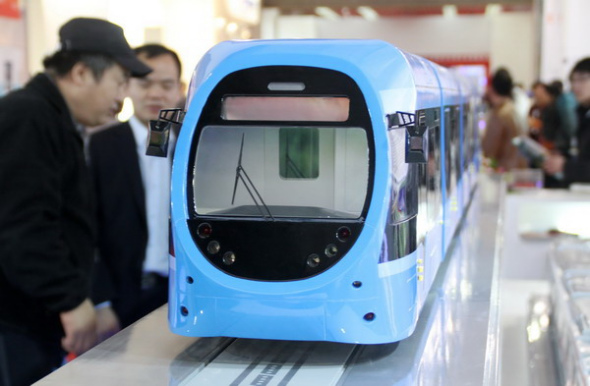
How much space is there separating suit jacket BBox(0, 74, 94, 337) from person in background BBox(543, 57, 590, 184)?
19.0 ft

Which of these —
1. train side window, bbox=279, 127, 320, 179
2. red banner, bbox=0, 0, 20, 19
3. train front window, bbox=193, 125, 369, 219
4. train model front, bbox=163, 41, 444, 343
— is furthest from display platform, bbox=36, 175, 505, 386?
red banner, bbox=0, 0, 20, 19

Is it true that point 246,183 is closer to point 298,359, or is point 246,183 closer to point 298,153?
point 298,153

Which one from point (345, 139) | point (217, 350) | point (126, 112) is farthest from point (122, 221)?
point (126, 112)

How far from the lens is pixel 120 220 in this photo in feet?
12.4

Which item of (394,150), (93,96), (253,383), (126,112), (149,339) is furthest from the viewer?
(126,112)

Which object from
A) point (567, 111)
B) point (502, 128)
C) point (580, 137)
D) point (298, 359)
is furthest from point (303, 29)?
point (298, 359)

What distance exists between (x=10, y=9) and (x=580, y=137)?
16.8 ft

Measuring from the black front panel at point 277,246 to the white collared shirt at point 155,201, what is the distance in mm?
1074

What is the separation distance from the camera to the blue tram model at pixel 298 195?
8.92ft

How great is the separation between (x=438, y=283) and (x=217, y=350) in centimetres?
141

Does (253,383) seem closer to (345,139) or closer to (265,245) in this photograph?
(265,245)

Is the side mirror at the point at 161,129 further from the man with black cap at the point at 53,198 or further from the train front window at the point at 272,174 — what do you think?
the man with black cap at the point at 53,198

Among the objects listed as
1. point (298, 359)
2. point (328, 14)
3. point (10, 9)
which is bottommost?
point (298, 359)

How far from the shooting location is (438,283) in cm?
402
